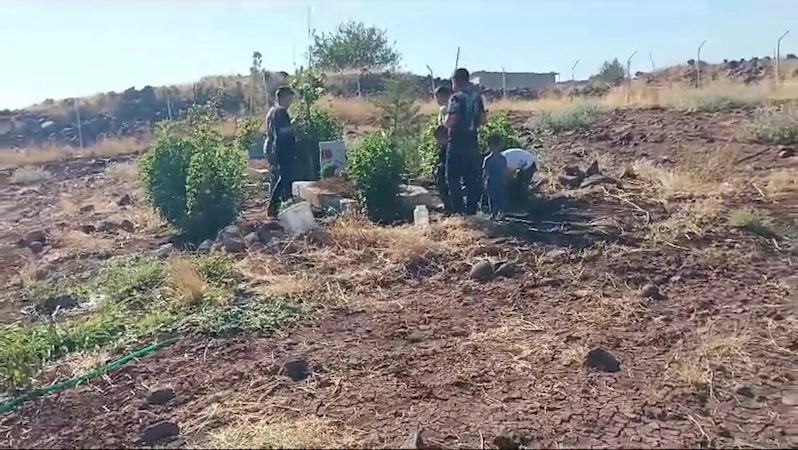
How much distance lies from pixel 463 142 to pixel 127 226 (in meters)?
4.56

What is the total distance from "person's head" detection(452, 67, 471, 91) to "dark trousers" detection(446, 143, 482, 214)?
0.61 meters

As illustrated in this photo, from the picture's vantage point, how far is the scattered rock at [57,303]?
24.0ft

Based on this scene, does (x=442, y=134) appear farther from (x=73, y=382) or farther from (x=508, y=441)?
(x=508, y=441)

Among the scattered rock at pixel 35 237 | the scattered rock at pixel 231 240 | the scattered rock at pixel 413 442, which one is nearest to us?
the scattered rock at pixel 413 442

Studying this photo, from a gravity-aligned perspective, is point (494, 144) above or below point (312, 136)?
below

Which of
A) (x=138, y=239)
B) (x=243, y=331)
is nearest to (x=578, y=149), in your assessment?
(x=138, y=239)

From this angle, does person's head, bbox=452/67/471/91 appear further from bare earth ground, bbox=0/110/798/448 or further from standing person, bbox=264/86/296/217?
standing person, bbox=264/86/296/217

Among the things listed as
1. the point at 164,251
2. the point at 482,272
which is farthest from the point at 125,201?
the point at 482,272

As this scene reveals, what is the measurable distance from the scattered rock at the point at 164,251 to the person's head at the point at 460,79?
334cm

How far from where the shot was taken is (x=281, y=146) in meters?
10.1

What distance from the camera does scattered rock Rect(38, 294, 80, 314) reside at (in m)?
7.30

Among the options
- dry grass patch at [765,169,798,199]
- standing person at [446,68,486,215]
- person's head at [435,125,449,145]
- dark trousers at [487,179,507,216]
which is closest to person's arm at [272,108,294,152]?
person's head at [435,125,449,145]

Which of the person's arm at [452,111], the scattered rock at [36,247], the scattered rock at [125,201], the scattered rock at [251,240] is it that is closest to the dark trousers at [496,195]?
the person's arm at [452,111]

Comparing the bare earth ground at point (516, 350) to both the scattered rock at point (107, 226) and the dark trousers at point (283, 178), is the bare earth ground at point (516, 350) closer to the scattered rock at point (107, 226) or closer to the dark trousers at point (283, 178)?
the scattered rock at point (107, 226)
